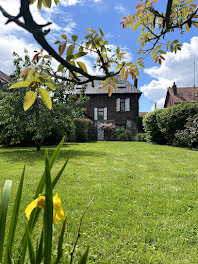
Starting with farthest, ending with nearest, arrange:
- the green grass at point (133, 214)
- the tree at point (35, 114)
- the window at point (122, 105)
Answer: the window at point (122, 105), the tree at point (35, 114), the green grass at point (133, 214)

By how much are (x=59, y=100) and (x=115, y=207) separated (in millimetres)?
7345

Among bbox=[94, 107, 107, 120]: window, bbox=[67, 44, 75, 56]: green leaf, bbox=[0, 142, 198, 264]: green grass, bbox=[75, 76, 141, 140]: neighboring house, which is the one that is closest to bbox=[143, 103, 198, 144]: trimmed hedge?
bbox=[75, 76, 141, 140]: neighboring house

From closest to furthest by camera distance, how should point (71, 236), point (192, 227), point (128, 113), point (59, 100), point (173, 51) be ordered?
point (173, 51)
point (71, 236)
point (192, 227)
point (59, 100)
point (128, 113)

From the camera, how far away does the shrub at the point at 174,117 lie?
1223cm

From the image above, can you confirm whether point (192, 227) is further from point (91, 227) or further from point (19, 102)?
point (19, 102)

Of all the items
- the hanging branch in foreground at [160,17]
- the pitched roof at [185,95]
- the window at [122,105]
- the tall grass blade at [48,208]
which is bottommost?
the tall grass blade at [48,208]

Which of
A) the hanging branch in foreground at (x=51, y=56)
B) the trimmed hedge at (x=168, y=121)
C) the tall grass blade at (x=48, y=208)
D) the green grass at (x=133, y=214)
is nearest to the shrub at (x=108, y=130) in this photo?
the trimmed hedge at (x=168, y=121)

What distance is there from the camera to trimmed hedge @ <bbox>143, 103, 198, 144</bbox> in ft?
40.5

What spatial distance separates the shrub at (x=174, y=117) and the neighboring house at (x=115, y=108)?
7.03 m

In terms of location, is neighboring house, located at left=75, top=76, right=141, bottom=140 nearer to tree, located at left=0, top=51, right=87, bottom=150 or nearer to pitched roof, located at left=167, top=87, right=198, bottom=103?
pitched roof, located at left=167, top=87, right=198, bottom=103

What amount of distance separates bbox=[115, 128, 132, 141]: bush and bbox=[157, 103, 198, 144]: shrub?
5.51 metres

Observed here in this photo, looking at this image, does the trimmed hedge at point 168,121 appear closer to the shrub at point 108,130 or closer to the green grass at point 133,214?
the shrub at point 108,130

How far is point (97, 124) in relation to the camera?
21422mm

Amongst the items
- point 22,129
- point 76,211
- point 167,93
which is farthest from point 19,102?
point 167,93
